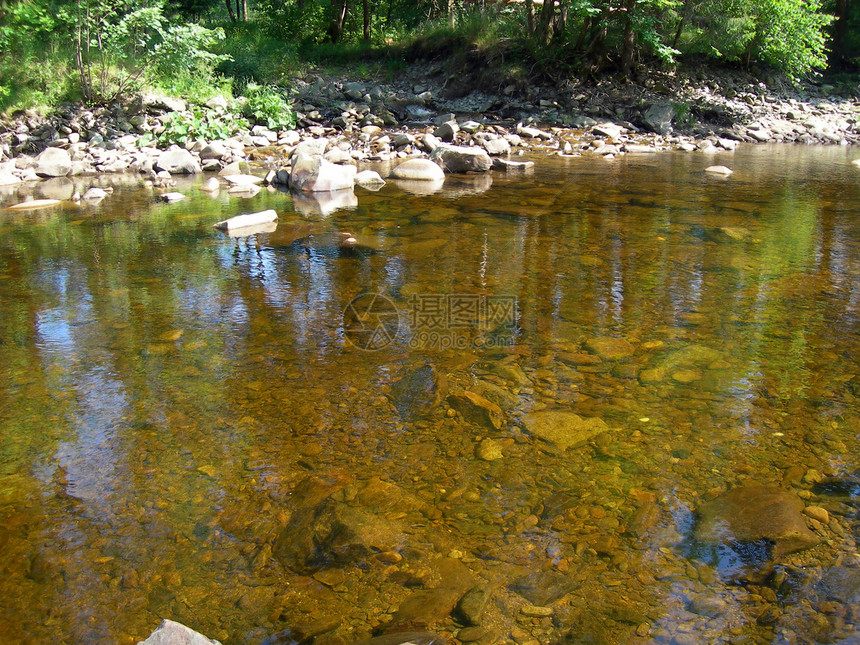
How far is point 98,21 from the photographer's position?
1387 cm

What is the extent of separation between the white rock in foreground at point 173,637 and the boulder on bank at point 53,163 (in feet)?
41.6

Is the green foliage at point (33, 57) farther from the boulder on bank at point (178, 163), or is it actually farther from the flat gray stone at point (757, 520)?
the flat gray stone at point (757, 520)

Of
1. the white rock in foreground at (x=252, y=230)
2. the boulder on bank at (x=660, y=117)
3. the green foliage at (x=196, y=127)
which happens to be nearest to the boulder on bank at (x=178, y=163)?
the green foliage at (x=196, y=127)

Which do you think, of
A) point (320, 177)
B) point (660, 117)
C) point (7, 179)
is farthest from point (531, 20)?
point (7, 179)

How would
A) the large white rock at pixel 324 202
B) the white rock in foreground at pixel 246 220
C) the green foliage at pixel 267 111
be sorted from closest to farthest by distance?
the white rock in foreground at pixel 246 220 → the large white rock at pixel 324 202 → the green foliage at pixel 267 111

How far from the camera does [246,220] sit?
7809mm

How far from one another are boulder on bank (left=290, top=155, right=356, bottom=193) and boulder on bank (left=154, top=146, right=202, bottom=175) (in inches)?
122

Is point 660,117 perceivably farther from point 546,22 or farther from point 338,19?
point 338,19

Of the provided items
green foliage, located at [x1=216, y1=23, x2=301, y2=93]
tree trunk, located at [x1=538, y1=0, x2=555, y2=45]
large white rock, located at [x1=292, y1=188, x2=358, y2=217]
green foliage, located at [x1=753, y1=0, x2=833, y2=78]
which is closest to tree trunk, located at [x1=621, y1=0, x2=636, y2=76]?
tree trunk, located at [x1=538, y1=0, x2=555, y2=45]

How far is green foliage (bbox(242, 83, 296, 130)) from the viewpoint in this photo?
16.4 m

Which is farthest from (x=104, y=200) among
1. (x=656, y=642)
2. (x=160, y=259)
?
(x=656, y=642)

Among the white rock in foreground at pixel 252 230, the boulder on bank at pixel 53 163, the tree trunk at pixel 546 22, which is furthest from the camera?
the tree trunk at pixel 546 22

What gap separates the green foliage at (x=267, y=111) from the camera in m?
16.4

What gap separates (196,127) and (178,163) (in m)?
2.57
